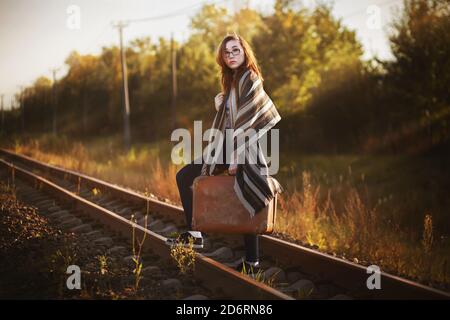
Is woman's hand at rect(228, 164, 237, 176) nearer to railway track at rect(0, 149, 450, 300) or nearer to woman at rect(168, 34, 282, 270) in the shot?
woman at rect(168, 34, 282, 270)

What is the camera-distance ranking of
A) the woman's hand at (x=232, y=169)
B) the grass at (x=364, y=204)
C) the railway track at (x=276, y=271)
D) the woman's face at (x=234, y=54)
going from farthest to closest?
the grass at (x=364, y=204) → the woman's face at (x=234, y=54) → the woman's hand at (x=232, y=169) → the railway track at (x=276, y=271)

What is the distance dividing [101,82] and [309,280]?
42874 millimetres

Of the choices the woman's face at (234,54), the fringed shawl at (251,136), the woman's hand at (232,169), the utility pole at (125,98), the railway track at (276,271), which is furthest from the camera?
the utility pole at (125,98)

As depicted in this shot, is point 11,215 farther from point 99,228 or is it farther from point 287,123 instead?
point 287,123

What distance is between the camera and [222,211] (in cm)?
363

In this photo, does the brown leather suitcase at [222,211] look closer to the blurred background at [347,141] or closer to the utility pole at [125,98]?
the blurred background at [347,141]

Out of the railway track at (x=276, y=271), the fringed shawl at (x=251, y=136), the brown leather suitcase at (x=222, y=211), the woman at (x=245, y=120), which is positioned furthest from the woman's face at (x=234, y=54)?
the railway track at (x=276, y=271)

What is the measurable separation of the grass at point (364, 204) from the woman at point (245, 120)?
1251mm

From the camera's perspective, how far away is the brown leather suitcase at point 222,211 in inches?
141

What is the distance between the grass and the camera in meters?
4.67

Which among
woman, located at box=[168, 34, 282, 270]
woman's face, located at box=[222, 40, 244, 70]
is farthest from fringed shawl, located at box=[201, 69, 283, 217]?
woman's face, located at box=[222, 40, 244, 70]

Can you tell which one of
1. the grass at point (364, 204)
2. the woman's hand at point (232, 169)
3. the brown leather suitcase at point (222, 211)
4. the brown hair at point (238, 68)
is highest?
the brown hair at point (238, 68)

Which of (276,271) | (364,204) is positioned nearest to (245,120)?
(276,271)
